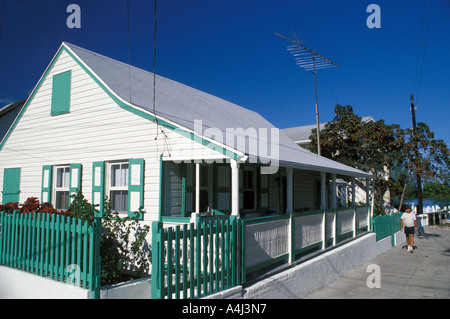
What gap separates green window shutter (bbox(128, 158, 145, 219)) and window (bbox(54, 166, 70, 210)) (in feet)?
8.48

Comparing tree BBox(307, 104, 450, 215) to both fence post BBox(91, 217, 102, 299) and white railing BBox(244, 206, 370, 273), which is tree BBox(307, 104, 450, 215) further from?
fence post BBox(91, 217, 102, 299)

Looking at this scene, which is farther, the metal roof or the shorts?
the shorts

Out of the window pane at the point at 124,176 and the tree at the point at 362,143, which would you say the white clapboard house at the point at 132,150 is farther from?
the tree at the point at 362,143

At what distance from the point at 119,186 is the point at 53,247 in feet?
9.25

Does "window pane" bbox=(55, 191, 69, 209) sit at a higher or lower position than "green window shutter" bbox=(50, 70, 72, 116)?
lower

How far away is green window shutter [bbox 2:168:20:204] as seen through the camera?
10906 millimetres

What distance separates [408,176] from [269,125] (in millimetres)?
9833

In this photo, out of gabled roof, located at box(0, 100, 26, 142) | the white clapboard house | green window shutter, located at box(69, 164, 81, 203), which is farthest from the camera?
gabled roof, located at box(0, 100, 26, 142)

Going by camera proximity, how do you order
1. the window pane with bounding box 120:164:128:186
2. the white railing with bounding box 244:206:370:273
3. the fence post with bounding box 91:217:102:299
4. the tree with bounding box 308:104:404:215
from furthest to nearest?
1. the tree with bounding box 308:104:404:215
2. the window pane with bounding box 120:164:128:186
3. the white railing with bounding box 244:206:370:273
4. the fence post with bounding box 91:217:102:299

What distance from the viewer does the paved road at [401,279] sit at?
8.10m

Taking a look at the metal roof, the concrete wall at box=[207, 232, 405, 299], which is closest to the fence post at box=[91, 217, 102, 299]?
the concrete wall at box=[207, 232, 405, 299]

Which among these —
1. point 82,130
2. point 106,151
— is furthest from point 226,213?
point 82,130

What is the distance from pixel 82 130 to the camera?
9.27m
